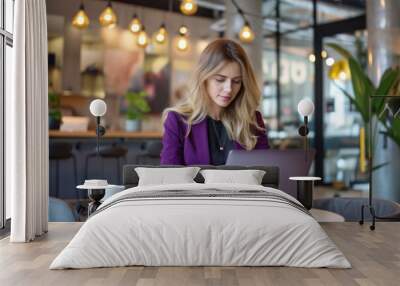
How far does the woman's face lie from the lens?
15.4ft

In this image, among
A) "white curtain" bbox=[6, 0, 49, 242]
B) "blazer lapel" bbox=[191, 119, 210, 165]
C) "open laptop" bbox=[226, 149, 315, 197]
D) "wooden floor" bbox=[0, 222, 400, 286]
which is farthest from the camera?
"blazer lapel" bbox=[191, 119, 210, 165]

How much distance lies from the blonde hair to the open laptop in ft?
0.46

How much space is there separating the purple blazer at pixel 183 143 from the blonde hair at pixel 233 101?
5 centimetres

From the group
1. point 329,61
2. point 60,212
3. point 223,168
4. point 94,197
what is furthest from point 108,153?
point 329,61

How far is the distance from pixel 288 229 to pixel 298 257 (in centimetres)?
17

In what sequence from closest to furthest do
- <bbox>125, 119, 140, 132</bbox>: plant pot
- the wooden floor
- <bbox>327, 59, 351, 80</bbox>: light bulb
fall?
the wooden floor
<bbox>125, 119, 140, 132</bbox>: plant pot
<bbox>327, 59, 351, 80</bbox>: light bulb

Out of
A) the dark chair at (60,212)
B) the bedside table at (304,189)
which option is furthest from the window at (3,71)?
the bedside table at (304,189)

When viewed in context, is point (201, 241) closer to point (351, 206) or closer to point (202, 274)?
point (202, 274)

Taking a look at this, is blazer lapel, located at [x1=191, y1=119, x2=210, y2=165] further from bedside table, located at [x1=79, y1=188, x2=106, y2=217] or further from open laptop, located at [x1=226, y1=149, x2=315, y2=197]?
bedside table, located at [x1=79, y1=188, x2=106, y2=217]

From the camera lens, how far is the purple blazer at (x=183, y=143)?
4855 millimetres

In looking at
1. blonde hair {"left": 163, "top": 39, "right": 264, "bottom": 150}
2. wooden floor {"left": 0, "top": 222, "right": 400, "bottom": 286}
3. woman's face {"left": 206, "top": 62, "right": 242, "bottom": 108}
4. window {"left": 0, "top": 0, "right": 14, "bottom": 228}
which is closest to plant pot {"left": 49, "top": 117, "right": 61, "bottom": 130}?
window {"left": 0, "top": 0, "right": 14, "bottom": 228}

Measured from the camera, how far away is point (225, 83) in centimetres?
472

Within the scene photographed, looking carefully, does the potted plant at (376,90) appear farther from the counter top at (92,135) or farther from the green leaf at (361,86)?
the counter top at (92,135)

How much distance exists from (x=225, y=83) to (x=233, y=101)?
8.6 inches
